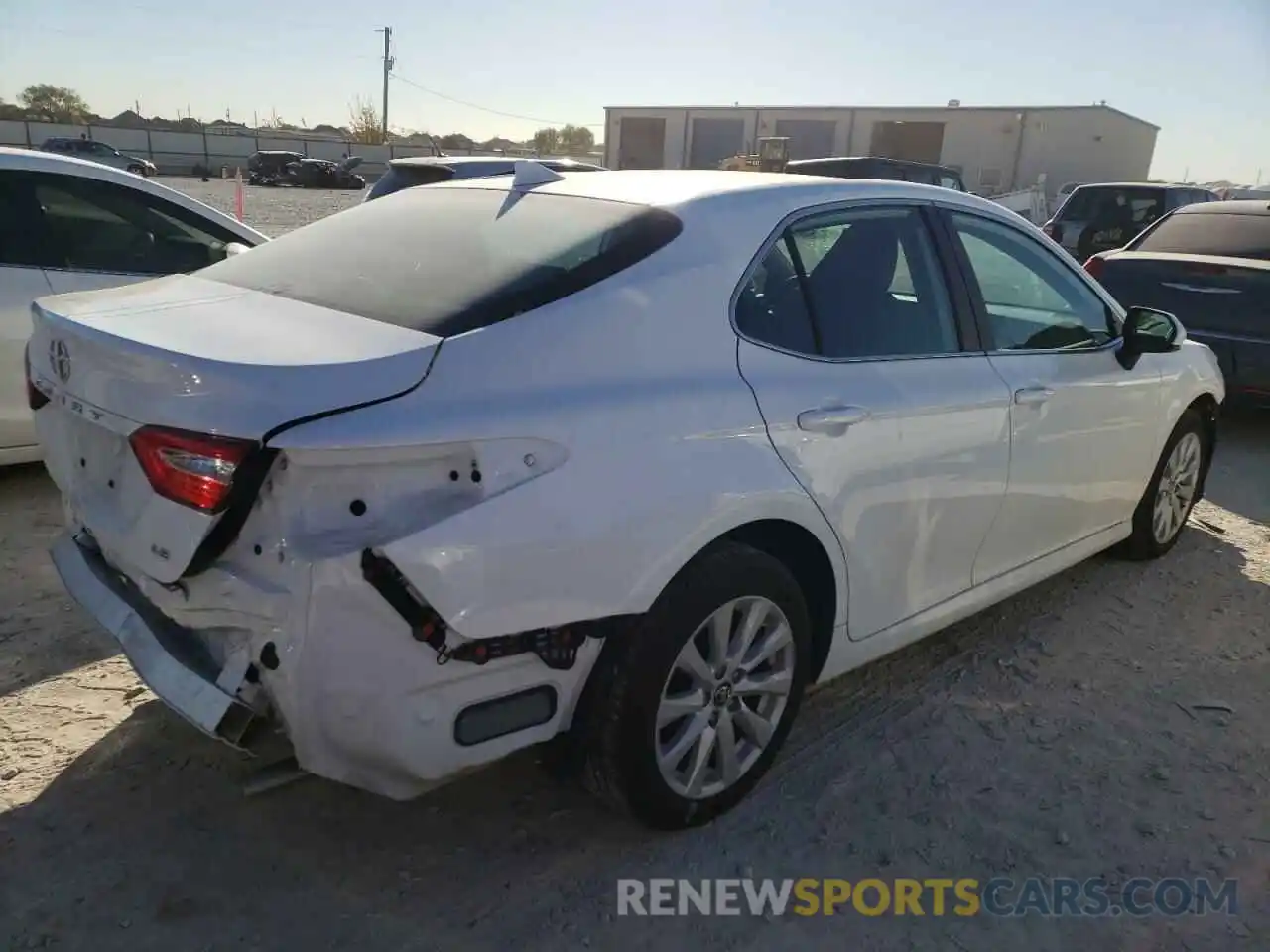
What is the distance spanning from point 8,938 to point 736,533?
6.26 feet

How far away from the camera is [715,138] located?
163 ft

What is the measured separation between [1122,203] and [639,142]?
40785mm

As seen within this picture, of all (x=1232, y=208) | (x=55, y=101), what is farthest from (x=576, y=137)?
(x=1232, y=208)


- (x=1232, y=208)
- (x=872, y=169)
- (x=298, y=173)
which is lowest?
(x=298, y=173)

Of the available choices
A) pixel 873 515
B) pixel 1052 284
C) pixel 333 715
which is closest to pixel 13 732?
pixel 333 715

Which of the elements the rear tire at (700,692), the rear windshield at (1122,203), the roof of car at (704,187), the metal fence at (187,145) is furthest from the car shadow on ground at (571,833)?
the metal fence at (187,145)

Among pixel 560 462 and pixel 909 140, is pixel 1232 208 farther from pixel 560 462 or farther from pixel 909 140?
pixel 909 140

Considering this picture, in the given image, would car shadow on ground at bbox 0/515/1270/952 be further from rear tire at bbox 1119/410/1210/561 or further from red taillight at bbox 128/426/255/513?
rear tire at bbox 1119/410/1210/561

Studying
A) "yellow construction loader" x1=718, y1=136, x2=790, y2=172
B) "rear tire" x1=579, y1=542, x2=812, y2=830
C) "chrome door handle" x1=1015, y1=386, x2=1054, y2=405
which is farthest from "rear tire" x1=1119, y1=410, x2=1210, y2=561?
"yellow construction loader" x1=718, y1=136, x2=790, y2=172

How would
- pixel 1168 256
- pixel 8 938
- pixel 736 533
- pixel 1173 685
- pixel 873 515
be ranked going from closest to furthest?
pixel 8 938 → pixel 736 533 → pixel 873 515 → pixel 1173 685 → pixel 1168 256

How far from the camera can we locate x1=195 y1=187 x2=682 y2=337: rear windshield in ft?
7.71

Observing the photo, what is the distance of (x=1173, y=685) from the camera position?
3.73 metres

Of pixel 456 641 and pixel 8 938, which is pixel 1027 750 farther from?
pixel 8 938

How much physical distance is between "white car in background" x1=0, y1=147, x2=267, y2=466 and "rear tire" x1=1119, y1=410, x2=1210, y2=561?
4355 millimetres
